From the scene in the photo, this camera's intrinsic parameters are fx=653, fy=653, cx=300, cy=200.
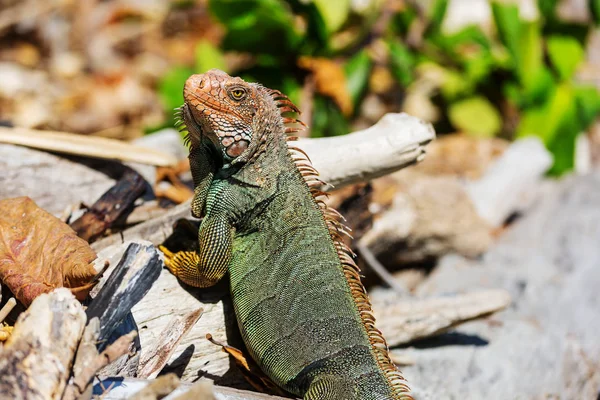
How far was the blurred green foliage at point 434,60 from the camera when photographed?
7.14 m

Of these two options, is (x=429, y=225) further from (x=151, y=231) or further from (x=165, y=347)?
(x=165, y=347)

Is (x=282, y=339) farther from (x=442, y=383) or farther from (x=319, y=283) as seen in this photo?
(x=442, y=383)

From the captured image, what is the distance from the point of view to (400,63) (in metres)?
7.81

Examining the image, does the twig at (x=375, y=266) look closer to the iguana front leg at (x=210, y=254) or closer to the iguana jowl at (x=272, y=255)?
the iguana jowl at (x=272, y=255)

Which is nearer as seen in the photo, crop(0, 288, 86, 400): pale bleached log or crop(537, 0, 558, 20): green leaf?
crop(0, 288, 86, 400): pale bleached log

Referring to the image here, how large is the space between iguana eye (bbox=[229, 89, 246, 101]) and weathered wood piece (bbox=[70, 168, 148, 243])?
1.31m

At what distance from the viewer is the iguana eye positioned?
3721mm

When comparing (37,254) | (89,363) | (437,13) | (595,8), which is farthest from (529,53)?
(89,363)

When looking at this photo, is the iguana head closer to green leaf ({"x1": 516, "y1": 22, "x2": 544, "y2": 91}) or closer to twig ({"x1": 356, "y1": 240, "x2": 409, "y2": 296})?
twig ({"x1": 356, "y1": 240, "x2": 409, "y2": 296})

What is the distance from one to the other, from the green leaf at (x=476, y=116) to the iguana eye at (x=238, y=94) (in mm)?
5683

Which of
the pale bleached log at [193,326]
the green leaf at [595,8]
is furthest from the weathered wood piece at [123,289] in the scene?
the green leaf at [595,8]

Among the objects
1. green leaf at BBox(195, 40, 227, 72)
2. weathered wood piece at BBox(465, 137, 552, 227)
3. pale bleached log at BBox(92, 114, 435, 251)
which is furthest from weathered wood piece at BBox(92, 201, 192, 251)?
weathered wood piece at BBox(465, 137, 552, 227)

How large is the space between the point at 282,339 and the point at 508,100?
20.9 feet

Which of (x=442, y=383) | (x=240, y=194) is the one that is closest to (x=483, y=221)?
(x=442, y=383)
